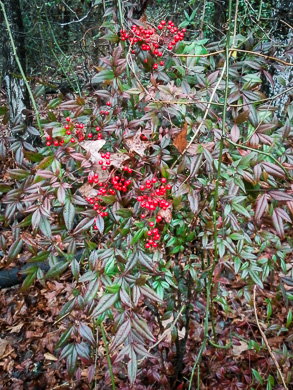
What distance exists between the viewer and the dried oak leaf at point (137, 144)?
1.14m

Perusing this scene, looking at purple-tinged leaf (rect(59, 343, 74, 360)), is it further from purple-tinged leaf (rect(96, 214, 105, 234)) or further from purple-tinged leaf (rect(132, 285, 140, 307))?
purple-tinged leaf (rect(96, 214, 105, 234))

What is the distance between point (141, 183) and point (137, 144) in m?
0.13

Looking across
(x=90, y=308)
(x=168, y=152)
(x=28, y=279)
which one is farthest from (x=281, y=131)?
(x=28, y=279)

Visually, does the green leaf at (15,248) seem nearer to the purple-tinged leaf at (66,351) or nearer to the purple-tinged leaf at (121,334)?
the purple-tinged leaf at (66,351)

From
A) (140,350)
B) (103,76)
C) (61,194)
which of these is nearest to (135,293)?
(140,350)

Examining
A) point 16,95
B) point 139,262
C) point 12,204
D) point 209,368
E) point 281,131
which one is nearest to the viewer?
point 139,262

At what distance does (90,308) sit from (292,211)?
74 cm

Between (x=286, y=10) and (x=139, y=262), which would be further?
(x=286, y=10)

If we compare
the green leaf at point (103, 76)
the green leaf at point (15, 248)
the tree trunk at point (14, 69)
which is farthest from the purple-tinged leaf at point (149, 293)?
the tree trunk at point (14, 69)

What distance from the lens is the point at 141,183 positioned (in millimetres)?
1138

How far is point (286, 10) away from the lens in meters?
2.08

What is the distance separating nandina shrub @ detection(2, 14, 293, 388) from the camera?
42.9 inches

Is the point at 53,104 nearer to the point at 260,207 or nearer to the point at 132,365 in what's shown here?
the point at 260,207

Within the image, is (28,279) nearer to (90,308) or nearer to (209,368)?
(90,308)
